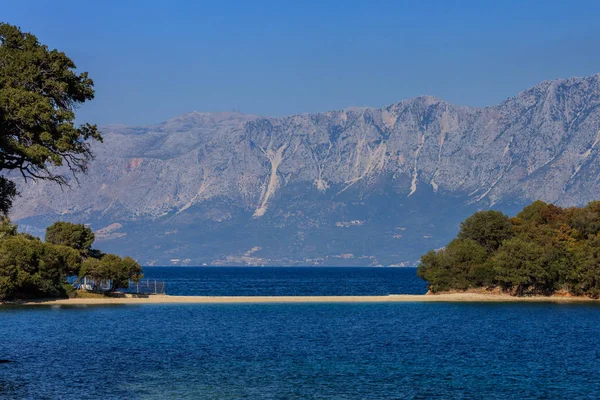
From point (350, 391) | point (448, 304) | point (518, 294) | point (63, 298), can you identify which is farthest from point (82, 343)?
point (518, 294)

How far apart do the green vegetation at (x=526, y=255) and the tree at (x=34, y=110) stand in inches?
3675

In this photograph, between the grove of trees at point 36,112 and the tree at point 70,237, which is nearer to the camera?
the grove of trees at point 36,112

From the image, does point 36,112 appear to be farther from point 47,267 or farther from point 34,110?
point 47,267

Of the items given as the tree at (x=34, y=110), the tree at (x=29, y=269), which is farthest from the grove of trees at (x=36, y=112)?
the tree at (x=29, y=269)

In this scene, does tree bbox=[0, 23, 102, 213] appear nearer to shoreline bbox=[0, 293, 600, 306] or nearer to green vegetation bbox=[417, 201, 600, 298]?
shoreline bbox=[0, 293, 600, 306]

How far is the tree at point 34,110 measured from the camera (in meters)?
42.9

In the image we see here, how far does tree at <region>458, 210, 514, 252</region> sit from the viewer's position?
144 metres

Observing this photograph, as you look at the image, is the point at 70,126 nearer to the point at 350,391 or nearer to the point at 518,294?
the point at 350,391

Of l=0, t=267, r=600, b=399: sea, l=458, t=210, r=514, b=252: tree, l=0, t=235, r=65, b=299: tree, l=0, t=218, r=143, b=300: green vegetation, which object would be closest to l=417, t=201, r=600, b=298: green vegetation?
l=458, t=210, r=514, b=252: tree

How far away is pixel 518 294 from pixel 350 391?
9531 centimetres

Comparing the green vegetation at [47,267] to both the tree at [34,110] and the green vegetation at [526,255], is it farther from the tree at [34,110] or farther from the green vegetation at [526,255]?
the tree at [34,110]

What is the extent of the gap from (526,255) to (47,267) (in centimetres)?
7065

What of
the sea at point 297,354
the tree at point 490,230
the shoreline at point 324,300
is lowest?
the sea at point 297,354

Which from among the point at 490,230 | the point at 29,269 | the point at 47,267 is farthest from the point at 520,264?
the point at 29,269
